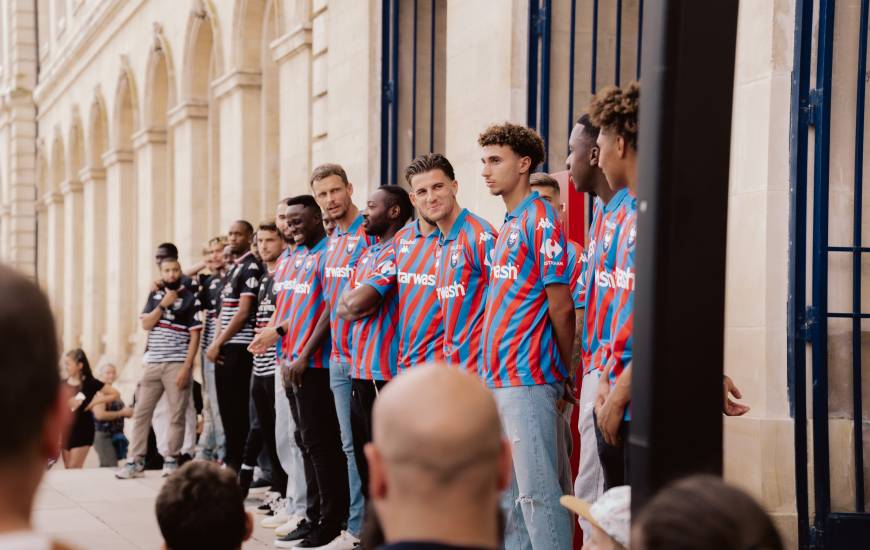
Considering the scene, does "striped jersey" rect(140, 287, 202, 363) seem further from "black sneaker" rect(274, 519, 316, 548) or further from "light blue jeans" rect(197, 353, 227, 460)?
"black sneaker" rect(274, 519, 316, 548)

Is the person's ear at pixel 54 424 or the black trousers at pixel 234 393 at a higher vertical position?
the person's ear at pixel 54 424

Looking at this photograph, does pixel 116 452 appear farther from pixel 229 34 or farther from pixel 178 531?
pixel 178 531

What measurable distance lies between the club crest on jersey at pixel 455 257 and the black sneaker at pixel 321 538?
6.61 ft

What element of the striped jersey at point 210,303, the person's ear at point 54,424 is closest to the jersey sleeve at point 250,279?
the striped jersey at point 210,303

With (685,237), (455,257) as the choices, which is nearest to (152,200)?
(455,257)

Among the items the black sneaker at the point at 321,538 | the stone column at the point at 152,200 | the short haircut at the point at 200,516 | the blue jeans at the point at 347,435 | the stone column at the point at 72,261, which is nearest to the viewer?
the short haircut at the point at 200,516

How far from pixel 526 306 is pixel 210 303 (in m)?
6.28

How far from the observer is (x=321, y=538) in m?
6.65

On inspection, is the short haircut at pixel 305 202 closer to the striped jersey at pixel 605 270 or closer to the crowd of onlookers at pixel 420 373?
the crowd of onlookers at pixel 420 373

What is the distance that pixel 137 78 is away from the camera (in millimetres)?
20625

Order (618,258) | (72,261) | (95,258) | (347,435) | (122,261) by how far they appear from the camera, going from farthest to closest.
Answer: (72,261) → (95,258) → (122,261) → (347,435) → (618,258)

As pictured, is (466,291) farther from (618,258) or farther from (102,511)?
(102,511)

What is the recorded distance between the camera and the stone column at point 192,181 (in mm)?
17219

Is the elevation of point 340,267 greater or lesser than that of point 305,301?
greater
